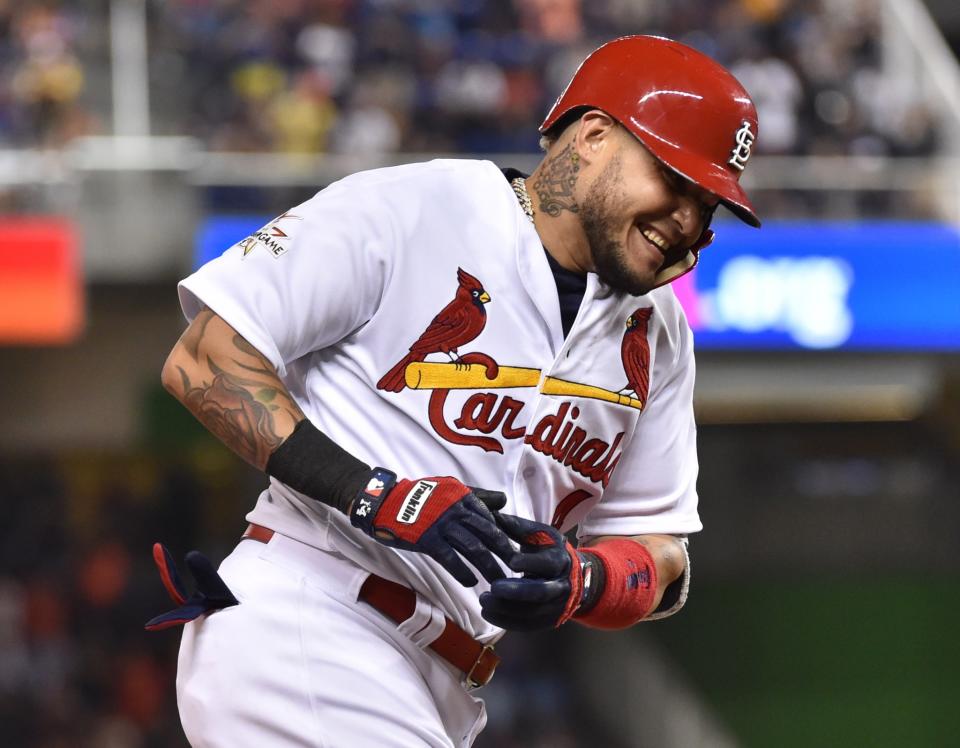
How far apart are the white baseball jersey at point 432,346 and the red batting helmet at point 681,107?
0.22 meters

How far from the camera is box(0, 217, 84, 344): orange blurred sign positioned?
8.30 m

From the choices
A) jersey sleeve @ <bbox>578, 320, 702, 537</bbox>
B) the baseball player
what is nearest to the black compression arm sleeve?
the baseball player

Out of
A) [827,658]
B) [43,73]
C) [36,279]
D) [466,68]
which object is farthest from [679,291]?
[827,658]

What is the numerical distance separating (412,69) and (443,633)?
8.62 meters

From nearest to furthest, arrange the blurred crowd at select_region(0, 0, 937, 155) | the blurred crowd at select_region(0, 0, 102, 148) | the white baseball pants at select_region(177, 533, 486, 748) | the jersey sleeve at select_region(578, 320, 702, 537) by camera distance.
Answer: the white baseball pants at select_region(177, 533, 486, 748), the jersey sleeve at select_region(578, 320, 702, 537), the blurred crowd at select_region(0, 0, 102, 148), the blurred crowd at select_region(0, 0, 937, 155)

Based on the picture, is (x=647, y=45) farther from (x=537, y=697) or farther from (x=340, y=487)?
(x=537, y=697)

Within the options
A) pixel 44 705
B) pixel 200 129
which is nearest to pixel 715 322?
pixel 200 129

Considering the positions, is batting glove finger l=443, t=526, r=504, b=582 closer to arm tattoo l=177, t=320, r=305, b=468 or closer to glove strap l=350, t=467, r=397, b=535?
glove strap l=350, t=467, r=397, b=535

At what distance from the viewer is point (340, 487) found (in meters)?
2.14

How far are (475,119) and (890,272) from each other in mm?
3076

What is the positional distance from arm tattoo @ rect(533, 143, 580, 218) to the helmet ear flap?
0.61 feet

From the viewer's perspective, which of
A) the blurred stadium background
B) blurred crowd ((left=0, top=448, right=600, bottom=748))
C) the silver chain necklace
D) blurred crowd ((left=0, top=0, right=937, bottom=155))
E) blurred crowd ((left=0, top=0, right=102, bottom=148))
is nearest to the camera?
the silver chain necklace

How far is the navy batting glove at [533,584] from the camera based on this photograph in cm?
215

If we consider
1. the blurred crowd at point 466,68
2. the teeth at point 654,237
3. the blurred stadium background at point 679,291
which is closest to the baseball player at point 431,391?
the teeth at point 654,237
